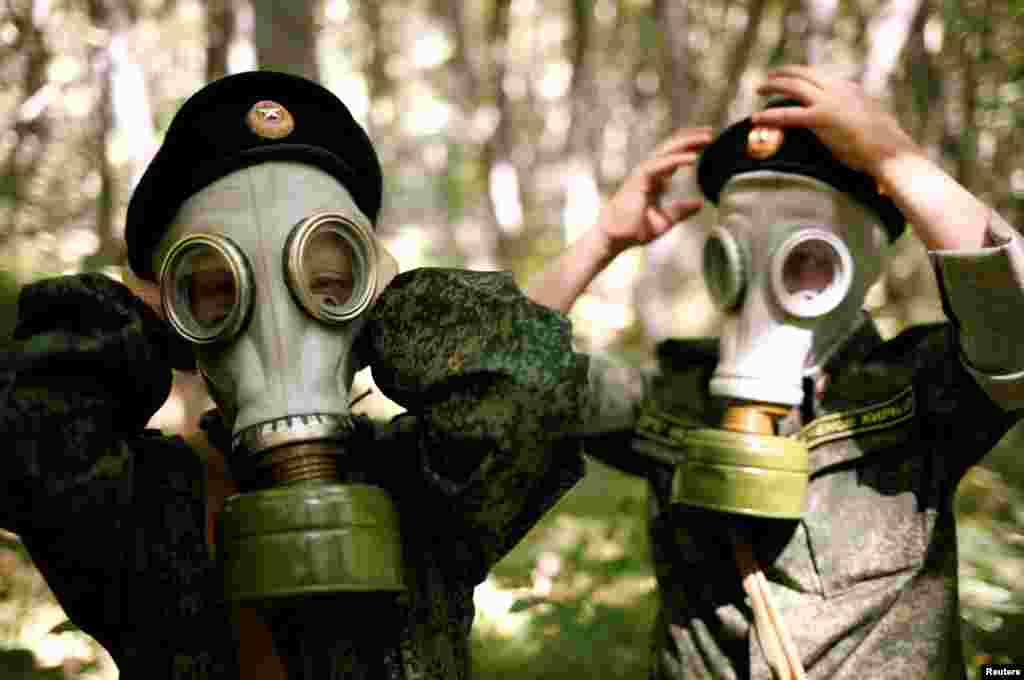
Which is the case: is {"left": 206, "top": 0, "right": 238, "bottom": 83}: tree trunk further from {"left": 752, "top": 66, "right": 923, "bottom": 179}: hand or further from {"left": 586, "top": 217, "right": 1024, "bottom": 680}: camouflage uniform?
{"left": 586, "top": 217, "right": 1024, "bottom": 680}: camouflage uniform

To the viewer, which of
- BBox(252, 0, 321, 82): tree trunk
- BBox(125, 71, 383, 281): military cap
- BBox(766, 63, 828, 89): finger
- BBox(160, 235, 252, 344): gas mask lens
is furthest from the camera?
BBox(252, 0, 321, 82): tree trunk

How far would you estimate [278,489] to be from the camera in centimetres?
158

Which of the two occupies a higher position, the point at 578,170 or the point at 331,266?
the point at 578,170

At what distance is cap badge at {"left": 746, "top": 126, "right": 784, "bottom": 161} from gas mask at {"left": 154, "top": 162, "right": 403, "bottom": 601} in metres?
1.00

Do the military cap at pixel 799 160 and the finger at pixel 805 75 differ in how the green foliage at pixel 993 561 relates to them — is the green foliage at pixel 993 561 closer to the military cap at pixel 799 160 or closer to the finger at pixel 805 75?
the military cap at pixel 799 160

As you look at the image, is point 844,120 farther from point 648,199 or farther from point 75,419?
point 75,419

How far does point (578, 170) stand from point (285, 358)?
9.05m

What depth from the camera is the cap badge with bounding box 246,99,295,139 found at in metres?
1.74

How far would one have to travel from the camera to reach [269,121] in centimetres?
174

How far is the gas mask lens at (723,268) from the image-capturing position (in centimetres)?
232

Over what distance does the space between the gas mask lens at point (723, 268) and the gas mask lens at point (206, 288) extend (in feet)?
3.65

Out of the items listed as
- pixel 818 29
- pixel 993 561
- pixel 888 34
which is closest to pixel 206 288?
pixel 993 561

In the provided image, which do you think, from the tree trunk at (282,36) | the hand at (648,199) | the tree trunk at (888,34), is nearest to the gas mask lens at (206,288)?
the hand at (648,199)

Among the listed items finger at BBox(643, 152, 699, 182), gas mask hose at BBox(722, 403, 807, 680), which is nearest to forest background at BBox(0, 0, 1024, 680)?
gas mask hose at BBox(722, 403, 807, 680)
